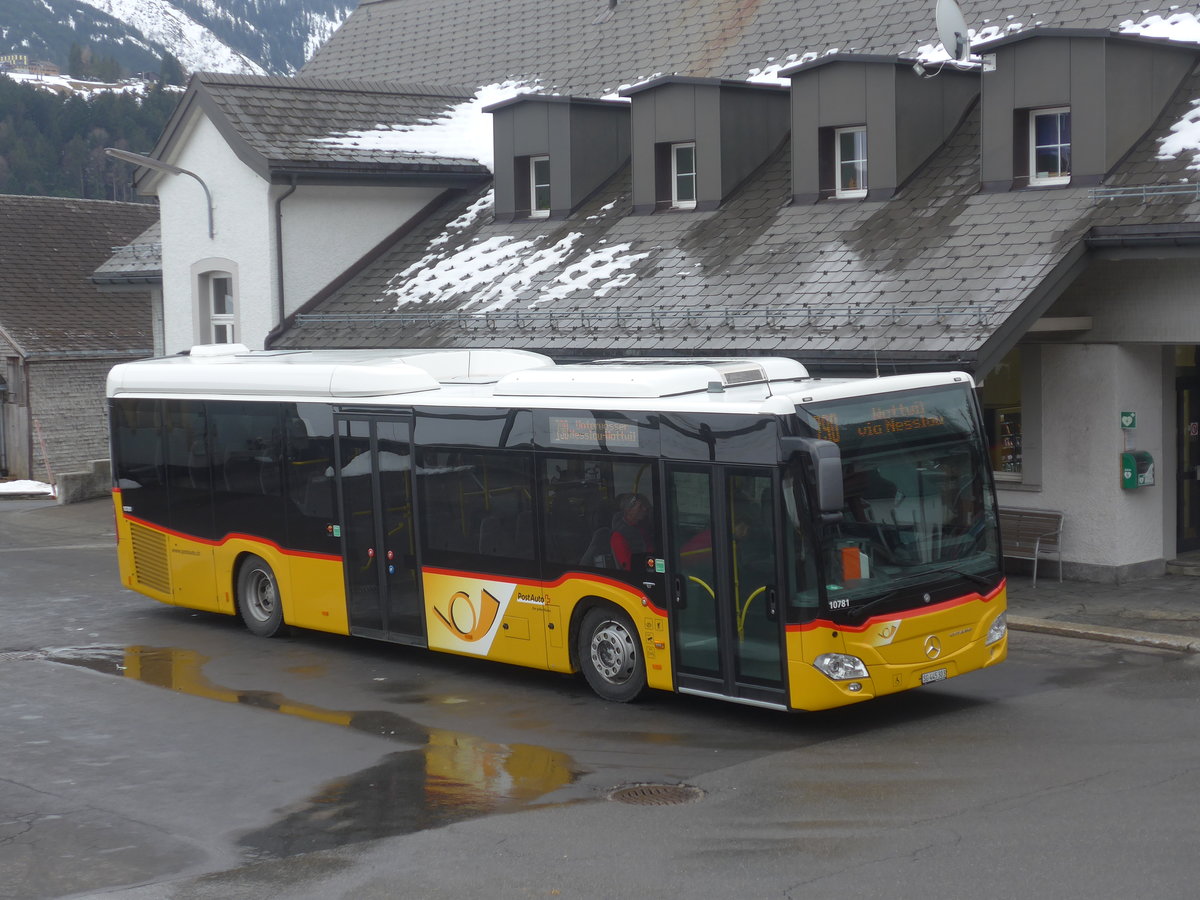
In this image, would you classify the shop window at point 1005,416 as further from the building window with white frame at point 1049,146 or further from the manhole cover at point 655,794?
the manhole cover at point 655,794

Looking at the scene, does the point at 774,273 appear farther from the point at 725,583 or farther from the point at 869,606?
the point at 869,606

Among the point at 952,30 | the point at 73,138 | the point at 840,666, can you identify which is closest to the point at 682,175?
the point at 952,30

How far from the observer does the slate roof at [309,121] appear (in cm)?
2400

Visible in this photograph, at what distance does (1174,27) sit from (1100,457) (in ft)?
17.0

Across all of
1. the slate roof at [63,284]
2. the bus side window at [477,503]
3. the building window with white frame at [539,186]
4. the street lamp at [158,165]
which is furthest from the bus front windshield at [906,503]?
the slate roof at [63,284]

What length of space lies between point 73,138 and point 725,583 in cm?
9624

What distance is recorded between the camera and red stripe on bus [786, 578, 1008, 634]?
10.9 meters

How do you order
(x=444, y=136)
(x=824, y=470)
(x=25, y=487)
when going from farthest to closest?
(x=25, y=487) < (x=444, y=136) < (x=824, y=470)

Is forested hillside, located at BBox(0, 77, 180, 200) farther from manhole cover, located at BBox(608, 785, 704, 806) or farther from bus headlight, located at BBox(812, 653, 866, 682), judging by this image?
manhole cover, located at BBox(608, 785, 704, 806)

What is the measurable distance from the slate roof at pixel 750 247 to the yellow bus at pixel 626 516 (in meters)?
3.56

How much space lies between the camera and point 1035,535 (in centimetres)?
1773

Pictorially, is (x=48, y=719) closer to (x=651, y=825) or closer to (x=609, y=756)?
(x=609, y=756)

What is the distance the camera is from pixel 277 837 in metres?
9.25

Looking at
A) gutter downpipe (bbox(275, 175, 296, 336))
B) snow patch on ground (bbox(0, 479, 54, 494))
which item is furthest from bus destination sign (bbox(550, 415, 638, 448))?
snow patch on ground (bbox(0, 479, 54, 494))
